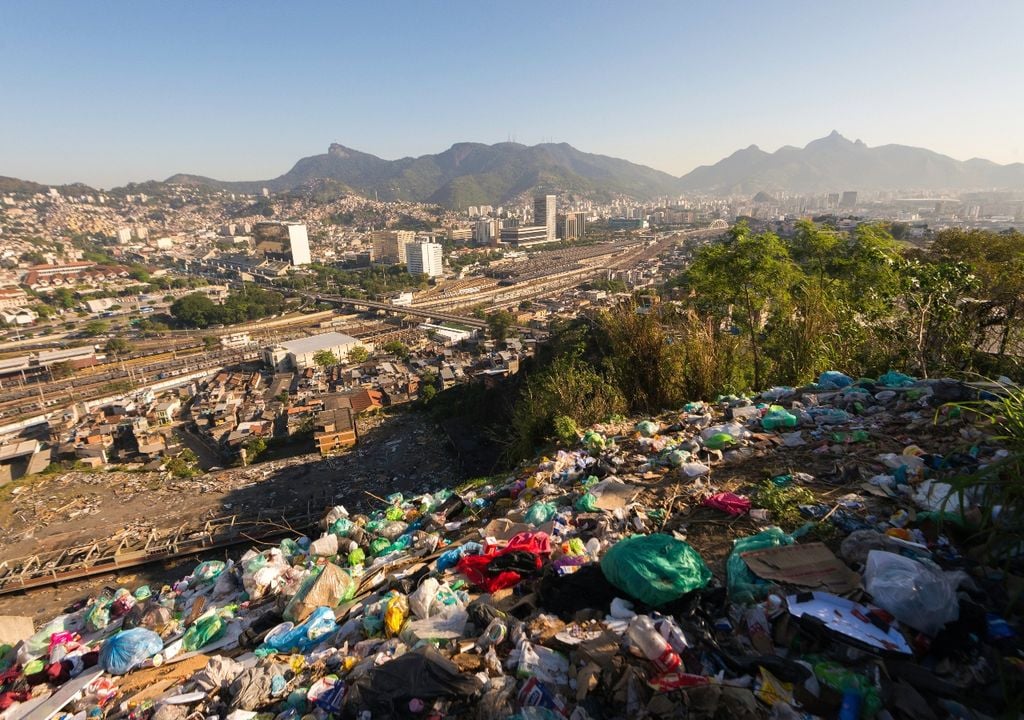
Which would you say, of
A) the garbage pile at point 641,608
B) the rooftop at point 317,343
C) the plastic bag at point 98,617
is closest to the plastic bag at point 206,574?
the garbage pile at point 641,608

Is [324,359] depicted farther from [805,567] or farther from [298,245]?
[298,245]

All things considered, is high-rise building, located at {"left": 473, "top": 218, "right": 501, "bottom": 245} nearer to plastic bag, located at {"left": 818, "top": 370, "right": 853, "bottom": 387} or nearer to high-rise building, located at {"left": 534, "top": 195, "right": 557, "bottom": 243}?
high-rise building, located at {"left": 534, "top": 195, "right": 557, "bottom": 243}

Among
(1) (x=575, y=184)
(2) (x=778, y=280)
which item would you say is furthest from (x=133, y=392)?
(1) (x=575, y=184)

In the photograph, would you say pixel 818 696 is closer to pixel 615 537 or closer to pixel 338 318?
pixel 615 537

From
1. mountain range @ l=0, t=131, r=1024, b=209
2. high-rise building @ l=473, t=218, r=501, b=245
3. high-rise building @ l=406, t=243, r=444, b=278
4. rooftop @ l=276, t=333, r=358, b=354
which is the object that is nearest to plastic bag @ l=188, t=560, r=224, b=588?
rooftop @ l=276, t=333, r=358, b=354

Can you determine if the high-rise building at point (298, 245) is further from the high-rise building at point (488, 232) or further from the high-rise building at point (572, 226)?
the high-rise building at point (572, 226)

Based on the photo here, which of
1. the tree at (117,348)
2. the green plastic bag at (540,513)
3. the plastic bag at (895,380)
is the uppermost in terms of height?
the plastic bag at (895,380)
